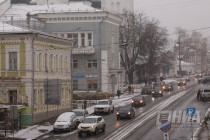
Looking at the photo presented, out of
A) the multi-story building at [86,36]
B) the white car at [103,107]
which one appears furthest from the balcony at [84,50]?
the white car at [103,107]

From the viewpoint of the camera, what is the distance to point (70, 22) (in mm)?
67750

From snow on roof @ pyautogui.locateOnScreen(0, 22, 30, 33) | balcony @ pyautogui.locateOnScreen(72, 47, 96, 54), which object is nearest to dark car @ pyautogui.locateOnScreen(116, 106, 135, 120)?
snow on roof @ pyautogui.locateOnScreen(0, 22, 30, 33)

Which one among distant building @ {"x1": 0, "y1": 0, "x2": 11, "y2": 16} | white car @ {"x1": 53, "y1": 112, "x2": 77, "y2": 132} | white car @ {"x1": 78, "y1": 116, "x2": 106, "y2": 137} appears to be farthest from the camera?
distant building @ {"x1": 0, "y1": 0, "x2": 11, "y2": 16}

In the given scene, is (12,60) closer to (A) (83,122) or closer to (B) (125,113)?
(A) (83,122)

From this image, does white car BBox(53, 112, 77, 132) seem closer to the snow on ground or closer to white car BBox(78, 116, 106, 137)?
white car BBox(78, 116, 106, 137)

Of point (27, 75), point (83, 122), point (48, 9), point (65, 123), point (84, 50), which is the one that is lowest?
point (65, 123)

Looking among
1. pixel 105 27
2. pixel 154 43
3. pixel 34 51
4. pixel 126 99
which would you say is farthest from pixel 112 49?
pixel 34 51

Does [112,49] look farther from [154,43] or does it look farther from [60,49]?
[60,49]

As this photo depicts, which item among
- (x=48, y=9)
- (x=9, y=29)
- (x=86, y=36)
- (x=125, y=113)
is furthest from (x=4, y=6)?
(x=125, y=113)

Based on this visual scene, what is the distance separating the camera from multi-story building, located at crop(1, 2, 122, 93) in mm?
67438

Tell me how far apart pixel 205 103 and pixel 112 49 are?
23.6 m

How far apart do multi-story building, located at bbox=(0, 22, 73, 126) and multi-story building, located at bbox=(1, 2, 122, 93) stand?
75.0 feet

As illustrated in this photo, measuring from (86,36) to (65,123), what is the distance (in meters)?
33.9

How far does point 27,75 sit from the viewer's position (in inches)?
1625
